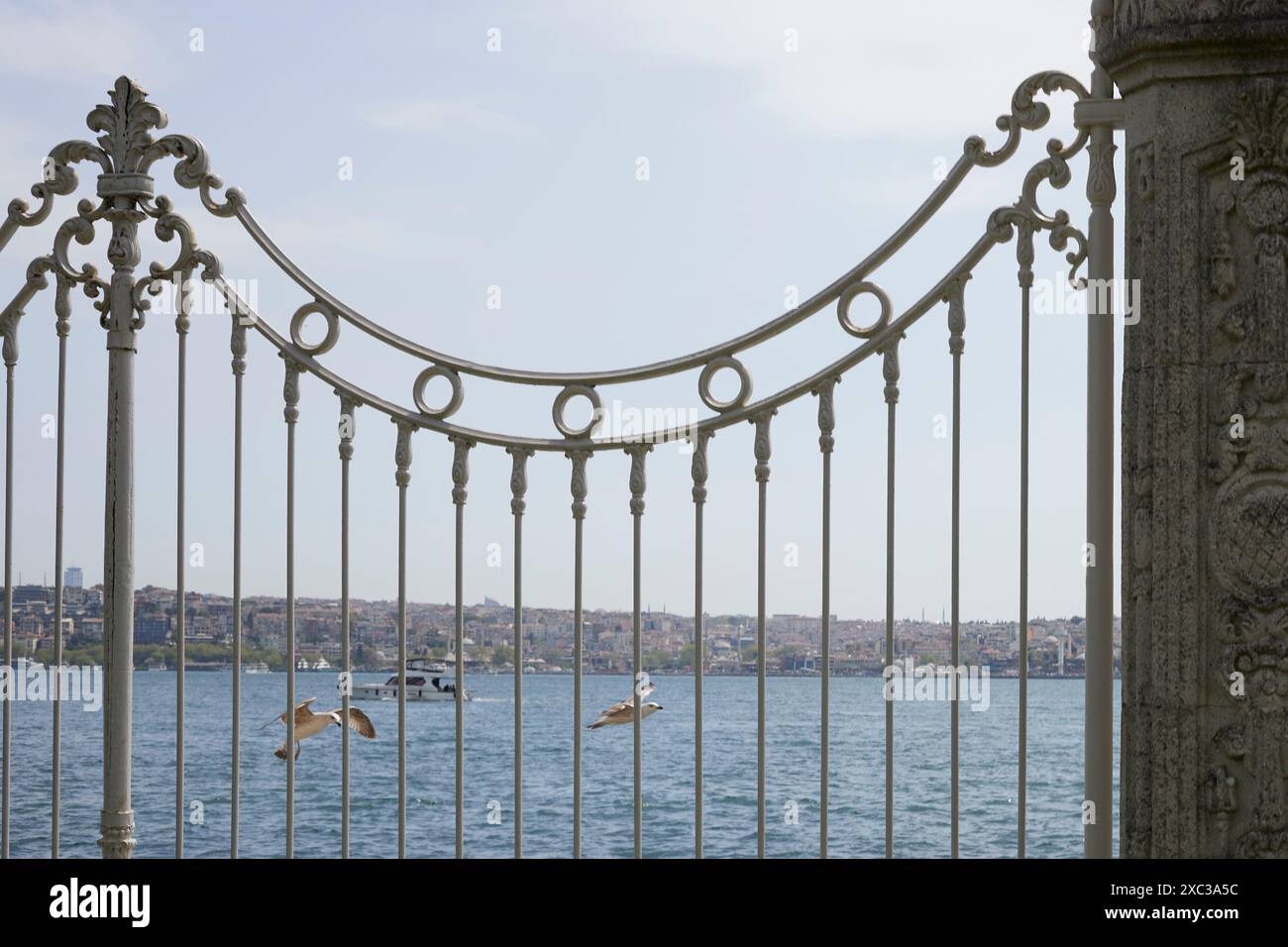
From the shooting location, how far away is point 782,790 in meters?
35.0

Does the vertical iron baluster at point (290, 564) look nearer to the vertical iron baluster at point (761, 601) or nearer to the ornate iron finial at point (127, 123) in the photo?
the ornate iron finial at point (127, 123)

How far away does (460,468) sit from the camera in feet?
13.1

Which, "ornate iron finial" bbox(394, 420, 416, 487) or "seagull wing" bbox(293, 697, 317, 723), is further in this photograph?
"seagull wing" bbox(293, 697, 317, 723)

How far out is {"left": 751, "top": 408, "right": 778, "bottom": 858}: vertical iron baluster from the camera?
3652 mm

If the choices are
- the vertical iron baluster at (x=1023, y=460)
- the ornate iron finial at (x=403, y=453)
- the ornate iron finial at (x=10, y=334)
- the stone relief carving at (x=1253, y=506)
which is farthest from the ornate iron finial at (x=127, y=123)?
the stone relief carving at (x=1253, y=506)

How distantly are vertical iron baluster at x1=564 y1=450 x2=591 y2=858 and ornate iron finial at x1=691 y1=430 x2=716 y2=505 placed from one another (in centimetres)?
29

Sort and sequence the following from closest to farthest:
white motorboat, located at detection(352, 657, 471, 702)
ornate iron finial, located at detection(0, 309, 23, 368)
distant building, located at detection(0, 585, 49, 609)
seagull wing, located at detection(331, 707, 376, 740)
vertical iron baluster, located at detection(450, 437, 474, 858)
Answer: vertical iron baluster, located at detection(450, 437, 474, 858), seagull wing, located at detection(331, 707, 376, 740), ornate iron finial, located at detection(0, 309, 23, 368), distant building, located at detection(0, 585, 49, 609), white motorboat, located at detection(352, 657, 471, 702)

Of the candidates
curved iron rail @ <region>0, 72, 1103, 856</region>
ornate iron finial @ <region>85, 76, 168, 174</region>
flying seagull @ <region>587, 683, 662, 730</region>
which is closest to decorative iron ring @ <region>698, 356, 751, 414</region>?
curved iron rail @ <region>0, 72, 1103, 856</region>

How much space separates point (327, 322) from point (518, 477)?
0.71 meters

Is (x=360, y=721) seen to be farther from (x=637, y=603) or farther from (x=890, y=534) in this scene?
(x=890, y=534)

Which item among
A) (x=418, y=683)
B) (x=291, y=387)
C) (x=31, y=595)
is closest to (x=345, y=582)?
(x=291, y=387)

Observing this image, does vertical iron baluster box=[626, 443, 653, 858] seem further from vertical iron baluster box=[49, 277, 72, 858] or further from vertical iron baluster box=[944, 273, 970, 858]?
vertical iron baluster box=[49, 277, 72, 858]

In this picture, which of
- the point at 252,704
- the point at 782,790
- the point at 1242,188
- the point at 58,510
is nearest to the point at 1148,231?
the point at 1242,188
